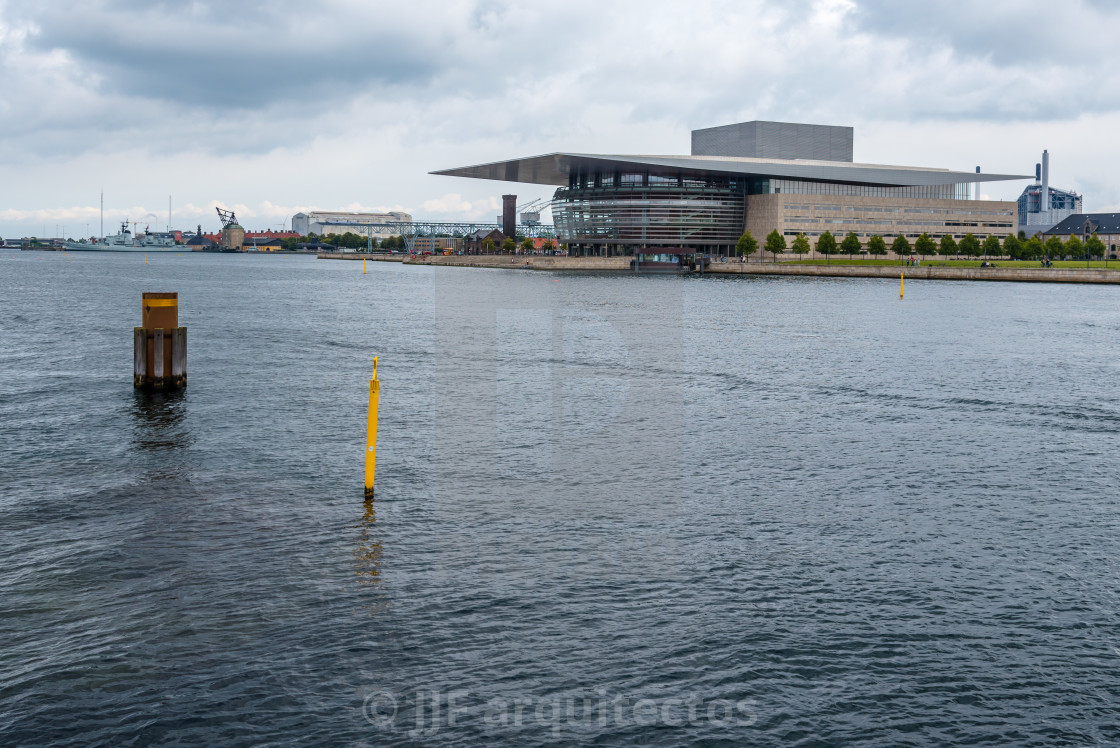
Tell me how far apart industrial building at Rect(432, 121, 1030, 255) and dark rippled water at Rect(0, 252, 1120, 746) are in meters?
135

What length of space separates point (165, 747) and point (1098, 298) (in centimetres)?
8734

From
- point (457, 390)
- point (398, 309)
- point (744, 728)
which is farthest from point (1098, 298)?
point (744, 728)

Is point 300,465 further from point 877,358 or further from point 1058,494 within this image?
point 877,358

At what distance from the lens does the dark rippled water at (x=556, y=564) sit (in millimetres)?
8391

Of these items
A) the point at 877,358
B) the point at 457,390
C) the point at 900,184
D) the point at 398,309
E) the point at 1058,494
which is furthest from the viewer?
the point at 900,184

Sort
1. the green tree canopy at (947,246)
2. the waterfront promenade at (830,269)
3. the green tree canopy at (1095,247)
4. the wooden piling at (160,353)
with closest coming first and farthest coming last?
the wooden piling at (160,353), the waterfront promenade at (830,269), the green tree canopy at (947,246), the green tree canopy at (1095,247)

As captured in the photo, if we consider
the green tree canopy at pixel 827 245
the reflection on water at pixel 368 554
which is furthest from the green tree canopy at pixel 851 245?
the reflection on water at pixel 368 554

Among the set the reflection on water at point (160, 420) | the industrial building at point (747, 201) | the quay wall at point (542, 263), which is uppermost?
the industrial building at point (747, 201)

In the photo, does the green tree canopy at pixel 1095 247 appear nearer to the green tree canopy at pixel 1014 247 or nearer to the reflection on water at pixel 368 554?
the green tree canopy at pixel 1014 247

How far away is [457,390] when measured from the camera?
26.5 meters

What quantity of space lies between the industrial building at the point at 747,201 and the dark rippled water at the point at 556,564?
135386 millimetres

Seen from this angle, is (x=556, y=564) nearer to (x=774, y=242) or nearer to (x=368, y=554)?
(x=368, y=554)

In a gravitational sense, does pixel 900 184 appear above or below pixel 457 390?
above

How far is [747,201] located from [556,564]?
16130 cm
